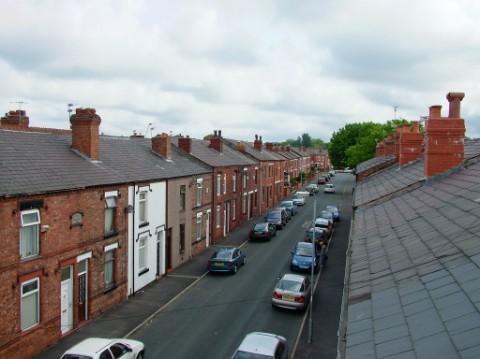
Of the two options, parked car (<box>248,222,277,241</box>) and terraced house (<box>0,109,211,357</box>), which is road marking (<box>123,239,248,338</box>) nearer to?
terraced house (<box>0,109,211,357</box>)

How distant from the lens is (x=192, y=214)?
31578 millimetres

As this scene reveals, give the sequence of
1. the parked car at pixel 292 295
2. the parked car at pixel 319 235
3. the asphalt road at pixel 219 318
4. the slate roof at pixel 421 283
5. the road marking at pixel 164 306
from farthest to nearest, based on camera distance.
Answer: the parked car at pixel 319 235 < the parked car at pixel 292 295 < the road marking at pixel 164 306 < the asphalt road at pixel 219 318 < the slate roof at pixel 421 283

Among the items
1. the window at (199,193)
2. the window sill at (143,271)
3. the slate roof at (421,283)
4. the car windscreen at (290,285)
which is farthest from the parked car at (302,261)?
the slate roof at (421,283)

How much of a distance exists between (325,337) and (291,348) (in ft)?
5.47

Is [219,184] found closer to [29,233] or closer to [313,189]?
[313,189]

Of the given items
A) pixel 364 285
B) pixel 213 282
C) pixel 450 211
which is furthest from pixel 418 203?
pixel 213 282

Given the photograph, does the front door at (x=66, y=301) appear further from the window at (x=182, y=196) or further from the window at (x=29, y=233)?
the window at (x=182, y=196)

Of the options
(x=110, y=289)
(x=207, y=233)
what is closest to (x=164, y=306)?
(x=110, y=289)

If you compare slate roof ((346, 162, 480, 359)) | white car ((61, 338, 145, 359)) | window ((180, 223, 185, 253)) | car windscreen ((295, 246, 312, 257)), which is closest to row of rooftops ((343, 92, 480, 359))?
slate roof ((346, 162, 480, 359))

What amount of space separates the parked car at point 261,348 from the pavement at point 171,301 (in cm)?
202

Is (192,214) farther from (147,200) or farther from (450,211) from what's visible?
(450,211)

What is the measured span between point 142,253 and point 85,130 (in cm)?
716

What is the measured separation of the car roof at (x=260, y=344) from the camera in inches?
528

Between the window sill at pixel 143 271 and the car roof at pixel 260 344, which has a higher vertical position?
the car roof at pixel 260 344
